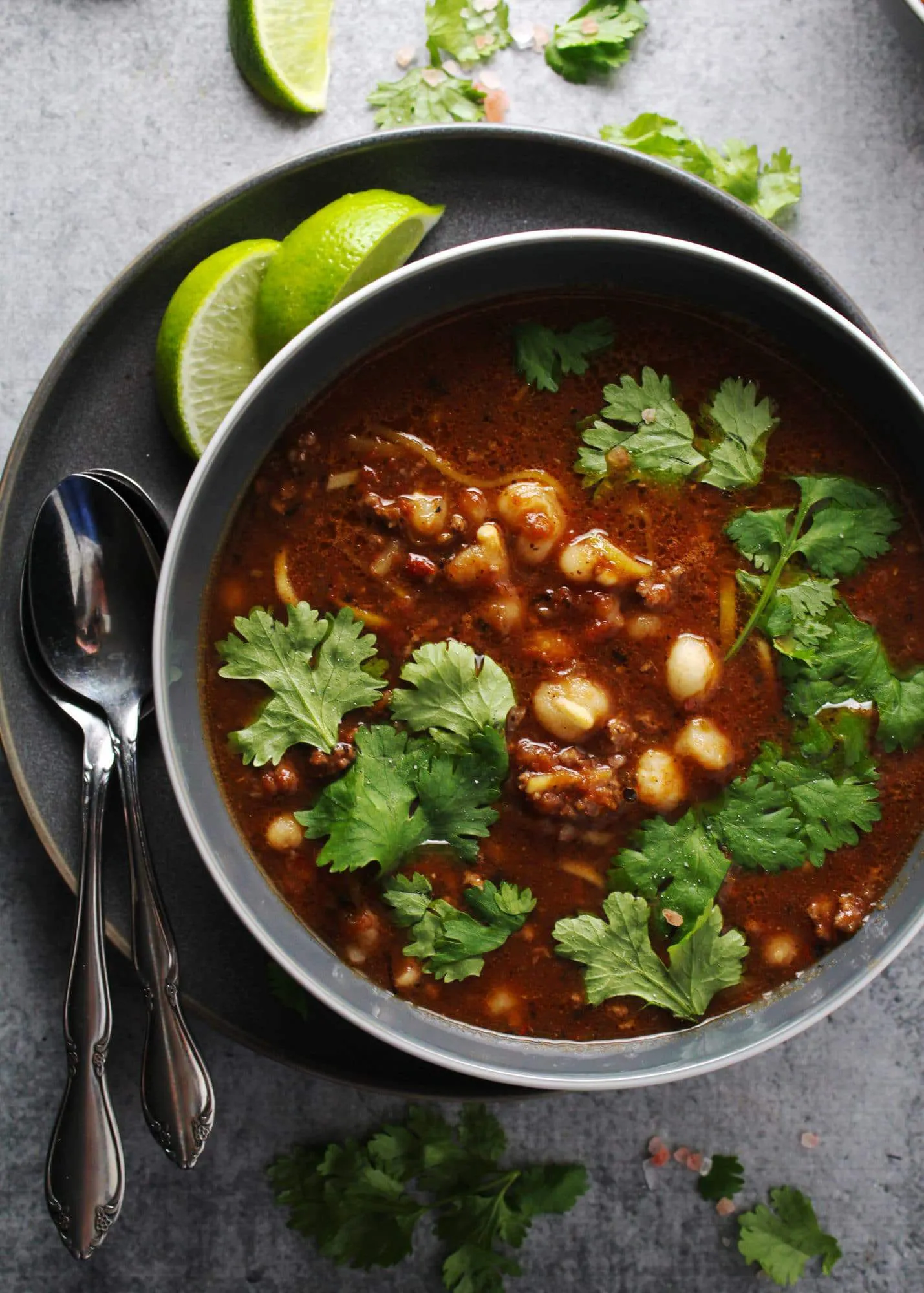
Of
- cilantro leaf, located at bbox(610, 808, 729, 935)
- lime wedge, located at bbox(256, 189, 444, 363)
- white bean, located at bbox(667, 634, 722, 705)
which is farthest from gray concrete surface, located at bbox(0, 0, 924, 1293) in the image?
white bean, located at bbox(667, 634, 722, 705)

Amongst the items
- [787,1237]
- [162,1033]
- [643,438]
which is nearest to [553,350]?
[643,438]

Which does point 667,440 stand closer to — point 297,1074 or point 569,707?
point 569,707

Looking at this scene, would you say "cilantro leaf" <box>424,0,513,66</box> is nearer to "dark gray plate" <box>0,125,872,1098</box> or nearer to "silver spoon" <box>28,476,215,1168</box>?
"dark gray plate" <box>0,125,872,1098</box>

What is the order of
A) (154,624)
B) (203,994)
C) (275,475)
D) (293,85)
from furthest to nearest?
(293,85) → (203,994) → (275,475) → (154,624)

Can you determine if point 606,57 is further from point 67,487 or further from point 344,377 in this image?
point 67,487

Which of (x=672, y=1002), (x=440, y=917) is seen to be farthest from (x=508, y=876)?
(x=672, y=1002)
